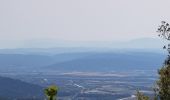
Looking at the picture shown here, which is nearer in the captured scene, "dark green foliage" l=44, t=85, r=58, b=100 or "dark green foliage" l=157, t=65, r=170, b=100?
"dark green foliage" l=44, t=85, r=58, b=100

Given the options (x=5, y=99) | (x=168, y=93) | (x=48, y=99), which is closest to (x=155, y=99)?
(x=168, y=93)

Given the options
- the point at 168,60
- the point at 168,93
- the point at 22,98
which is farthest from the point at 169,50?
the point at 22,98

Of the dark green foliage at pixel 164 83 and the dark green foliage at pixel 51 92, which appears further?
the dark green foliage at pixel 164 83

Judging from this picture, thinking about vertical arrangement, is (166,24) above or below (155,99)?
above

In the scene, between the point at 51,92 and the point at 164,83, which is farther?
the point at 164,83

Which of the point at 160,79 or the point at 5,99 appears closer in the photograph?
the point at 160,79

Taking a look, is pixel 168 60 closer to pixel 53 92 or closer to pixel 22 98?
pixel 53 92

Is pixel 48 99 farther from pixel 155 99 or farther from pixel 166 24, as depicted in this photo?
pixel 166 24

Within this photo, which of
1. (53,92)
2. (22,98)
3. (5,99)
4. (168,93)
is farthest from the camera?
(22,98)

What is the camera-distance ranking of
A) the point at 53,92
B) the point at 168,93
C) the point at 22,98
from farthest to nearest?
the point at 22,98 → the point at 168,93 → the point at 53,92

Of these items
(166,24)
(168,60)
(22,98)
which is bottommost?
(22,98)
